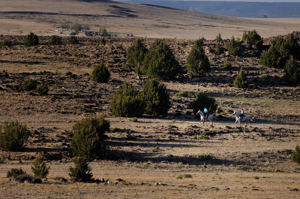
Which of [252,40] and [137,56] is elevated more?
[252,40]

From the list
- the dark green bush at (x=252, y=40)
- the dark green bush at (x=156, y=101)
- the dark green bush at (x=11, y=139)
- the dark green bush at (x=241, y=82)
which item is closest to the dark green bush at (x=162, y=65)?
the dark green bush at (x=241, y=82)

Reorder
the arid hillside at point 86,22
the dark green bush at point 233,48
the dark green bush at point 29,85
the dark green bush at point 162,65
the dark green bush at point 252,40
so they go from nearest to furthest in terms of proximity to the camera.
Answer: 1. the dark green bush at point 29,85
2. the dark green bush at point 162,65
3. the dark green bush at point 233,48
4. the dark green bush at point 252,40
5. the arid hillside at point 86,22

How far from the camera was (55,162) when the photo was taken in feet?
48.3

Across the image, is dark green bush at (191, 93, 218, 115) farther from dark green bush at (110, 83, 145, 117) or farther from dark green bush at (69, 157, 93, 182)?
dark green bush at (69, 157, 93, 182)

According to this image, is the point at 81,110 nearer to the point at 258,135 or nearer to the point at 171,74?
the point at 258,135

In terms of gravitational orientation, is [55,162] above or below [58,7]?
below

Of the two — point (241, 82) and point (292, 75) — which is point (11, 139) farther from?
point (292, 75)

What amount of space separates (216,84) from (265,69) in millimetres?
9299

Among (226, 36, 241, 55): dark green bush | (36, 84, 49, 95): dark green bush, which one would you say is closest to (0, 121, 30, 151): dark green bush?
(36, 84, 49, 95): dark green bush

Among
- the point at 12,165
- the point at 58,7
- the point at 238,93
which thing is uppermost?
the point at 58,7

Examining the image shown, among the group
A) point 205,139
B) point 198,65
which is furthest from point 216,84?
point 205,139

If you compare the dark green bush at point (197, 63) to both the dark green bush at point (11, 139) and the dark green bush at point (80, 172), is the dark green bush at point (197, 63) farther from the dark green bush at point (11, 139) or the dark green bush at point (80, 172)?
the dark green bush at point (80, 172)

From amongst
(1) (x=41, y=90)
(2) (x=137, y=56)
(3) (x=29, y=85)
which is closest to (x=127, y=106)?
(1) (x=41, y=90)

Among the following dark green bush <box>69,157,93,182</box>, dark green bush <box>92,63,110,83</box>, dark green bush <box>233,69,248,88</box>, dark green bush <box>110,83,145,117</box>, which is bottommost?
dark green bush <box>69,157,93,182</box>
